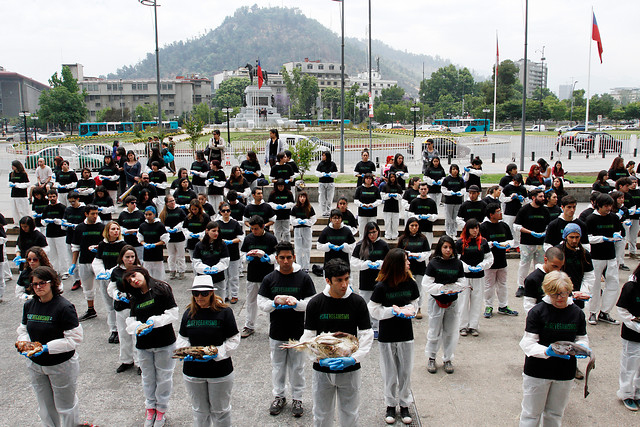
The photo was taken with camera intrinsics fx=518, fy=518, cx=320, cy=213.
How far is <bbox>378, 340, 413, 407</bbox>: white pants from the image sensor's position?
5937 millimetres

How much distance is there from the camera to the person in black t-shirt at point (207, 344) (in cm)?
515

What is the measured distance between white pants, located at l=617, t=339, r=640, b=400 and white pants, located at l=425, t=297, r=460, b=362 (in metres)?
2.02

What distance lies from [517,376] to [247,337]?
4.13 meters

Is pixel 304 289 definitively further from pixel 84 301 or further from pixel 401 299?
pixel 84 301

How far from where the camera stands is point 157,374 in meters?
6.00

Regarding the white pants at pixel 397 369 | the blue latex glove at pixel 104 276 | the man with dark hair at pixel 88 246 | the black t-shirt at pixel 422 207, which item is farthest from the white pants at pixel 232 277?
the white pants at pixel 397 369

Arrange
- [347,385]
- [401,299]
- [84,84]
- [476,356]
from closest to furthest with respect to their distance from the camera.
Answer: [347,385]
[401,299]
[476,356]
[84,84]

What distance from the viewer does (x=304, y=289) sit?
6.20 m

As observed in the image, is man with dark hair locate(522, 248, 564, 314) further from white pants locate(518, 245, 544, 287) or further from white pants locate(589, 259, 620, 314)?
white pants locate(518, 245, 544, 287)

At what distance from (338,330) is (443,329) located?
8.71ft

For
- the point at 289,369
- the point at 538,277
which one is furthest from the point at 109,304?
the point at 538,277

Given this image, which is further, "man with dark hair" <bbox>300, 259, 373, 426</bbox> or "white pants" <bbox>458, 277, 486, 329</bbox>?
"white pants" <bbox>458, 277, 486, 329</bbox>

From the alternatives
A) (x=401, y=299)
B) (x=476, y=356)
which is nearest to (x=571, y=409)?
(x=476, y=356)

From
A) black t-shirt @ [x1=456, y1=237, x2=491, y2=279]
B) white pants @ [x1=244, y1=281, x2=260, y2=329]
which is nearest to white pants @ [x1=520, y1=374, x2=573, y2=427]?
black t-shirt @ [x1=456, y1=237, x2=491, y2=279]
